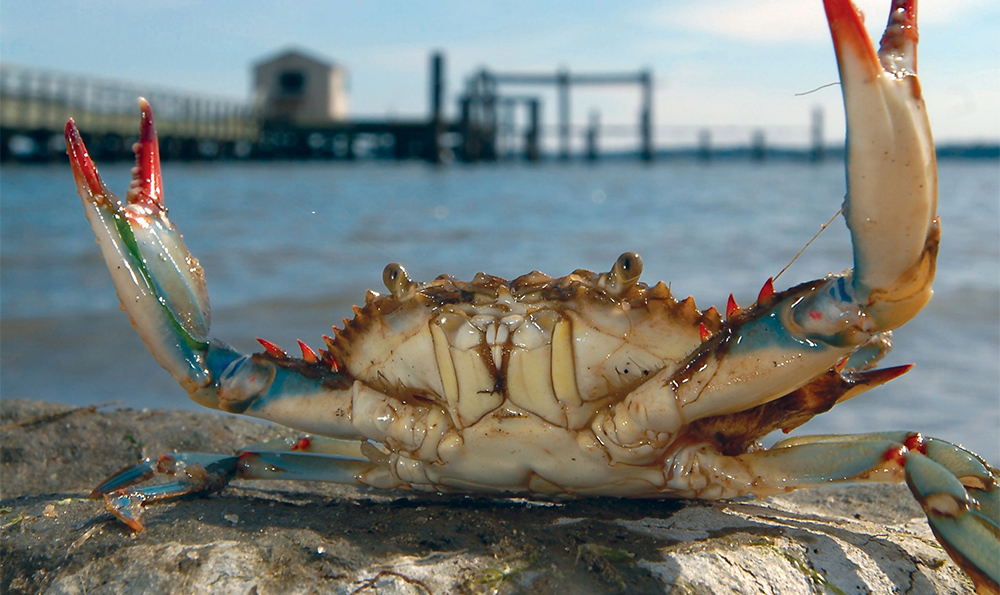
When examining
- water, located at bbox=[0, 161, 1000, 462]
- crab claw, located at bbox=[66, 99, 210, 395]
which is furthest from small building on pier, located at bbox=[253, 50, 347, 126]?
crab claw, located at bbox=[66, 99, 210, 395]

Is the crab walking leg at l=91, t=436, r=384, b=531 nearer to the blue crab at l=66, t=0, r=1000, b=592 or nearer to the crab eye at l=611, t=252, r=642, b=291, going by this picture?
the blue crab at l=66, t=0, r=1000, b=592

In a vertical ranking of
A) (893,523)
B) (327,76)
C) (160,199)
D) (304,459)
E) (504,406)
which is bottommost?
(893,523)

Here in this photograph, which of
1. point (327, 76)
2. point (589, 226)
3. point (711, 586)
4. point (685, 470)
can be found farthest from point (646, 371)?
point (327, 76)

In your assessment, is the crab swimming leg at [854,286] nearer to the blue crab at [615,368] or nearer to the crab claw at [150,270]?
the blue crab at [615,368]

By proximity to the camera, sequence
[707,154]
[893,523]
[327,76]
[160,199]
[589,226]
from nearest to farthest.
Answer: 1. [160,199]
2. [893,523]
3. [589,226]
4. [327,76]
5. [707,154]

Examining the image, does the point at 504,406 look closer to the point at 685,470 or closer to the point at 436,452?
the point at 436,452

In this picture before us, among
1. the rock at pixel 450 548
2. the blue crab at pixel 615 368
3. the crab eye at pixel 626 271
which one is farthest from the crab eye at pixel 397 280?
the rock at pixel 450 548

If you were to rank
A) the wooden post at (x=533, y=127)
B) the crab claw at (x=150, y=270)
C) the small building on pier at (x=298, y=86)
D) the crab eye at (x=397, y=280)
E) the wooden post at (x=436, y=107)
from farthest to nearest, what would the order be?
the wooden post at (x=533, y=127)
the small building on pier at (x=298, y=86)
the wooden post at (x=436, y=107)
the crab claw at (x=150, y=270)
the crab eye at (x=397, y=280)
